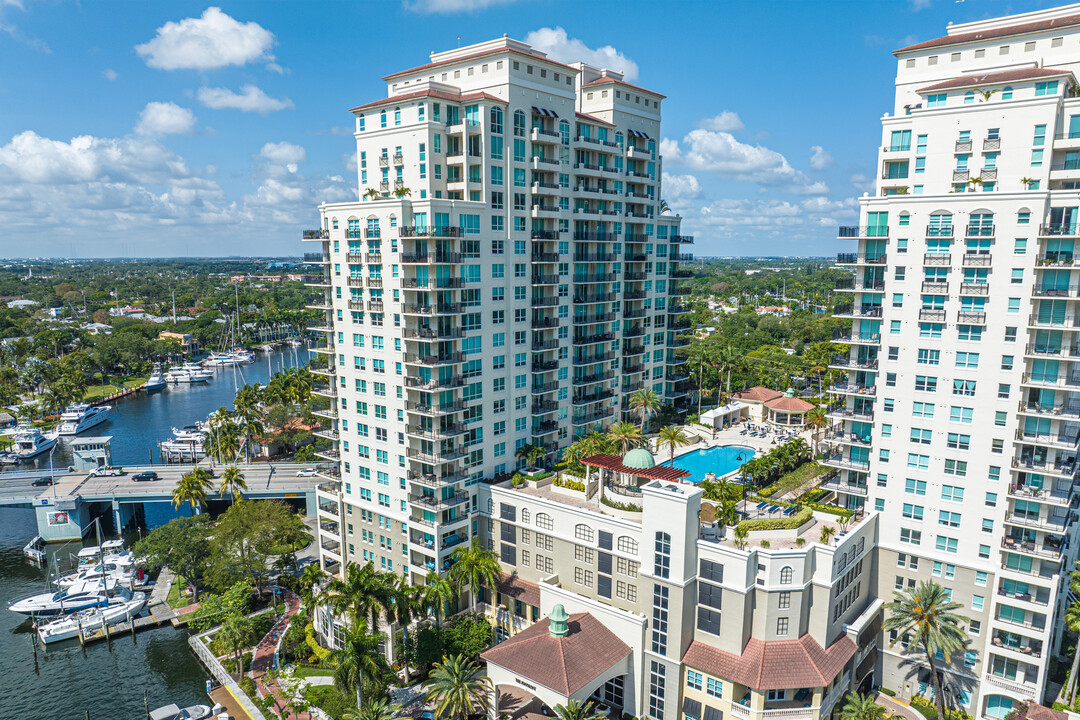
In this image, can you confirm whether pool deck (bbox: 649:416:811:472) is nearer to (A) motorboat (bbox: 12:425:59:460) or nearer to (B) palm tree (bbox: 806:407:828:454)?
(B) palm tree (bbox: 806:407:828:454)

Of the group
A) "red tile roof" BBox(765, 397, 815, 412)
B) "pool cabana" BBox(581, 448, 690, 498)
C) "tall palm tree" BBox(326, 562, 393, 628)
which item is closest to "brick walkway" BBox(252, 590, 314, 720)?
"tall palm tree" BBox(326, 562, 393, 628)

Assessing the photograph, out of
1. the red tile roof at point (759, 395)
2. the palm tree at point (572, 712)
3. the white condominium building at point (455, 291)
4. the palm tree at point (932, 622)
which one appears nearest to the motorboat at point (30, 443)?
the white condominium building at point (455, 291)

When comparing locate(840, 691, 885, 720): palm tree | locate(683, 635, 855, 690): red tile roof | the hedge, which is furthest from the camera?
the hedge

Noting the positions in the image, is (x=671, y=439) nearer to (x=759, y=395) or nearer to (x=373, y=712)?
(x=759, y=395)

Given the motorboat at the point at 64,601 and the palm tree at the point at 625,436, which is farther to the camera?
the motorboat at the point at 64,601

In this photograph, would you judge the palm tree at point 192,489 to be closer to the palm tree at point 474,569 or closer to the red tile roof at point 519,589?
the palm tree at point 474,569
